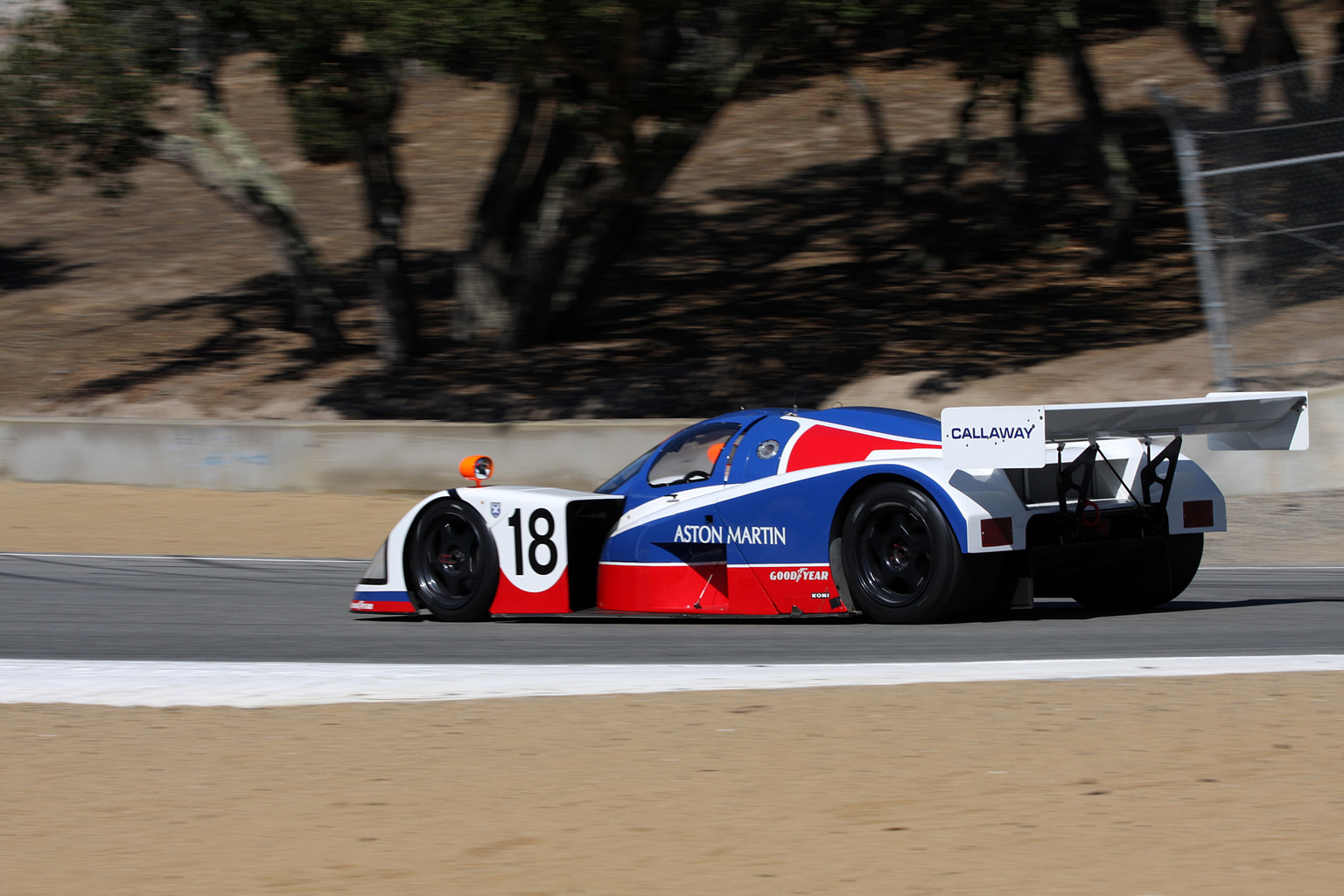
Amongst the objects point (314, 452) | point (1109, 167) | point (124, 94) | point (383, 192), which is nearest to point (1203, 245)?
point (314, 452)

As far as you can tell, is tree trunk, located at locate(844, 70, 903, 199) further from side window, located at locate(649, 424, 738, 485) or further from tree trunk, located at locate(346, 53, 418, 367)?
side window, located at locate(649, 424, 738, 485)

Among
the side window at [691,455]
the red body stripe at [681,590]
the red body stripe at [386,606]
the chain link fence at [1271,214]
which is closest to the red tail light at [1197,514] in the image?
the red body stripe at [681,590]

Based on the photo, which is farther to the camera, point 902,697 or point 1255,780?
point 902,697

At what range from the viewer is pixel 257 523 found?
49.3 feet

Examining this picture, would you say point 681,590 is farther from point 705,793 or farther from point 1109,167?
point 1109,167

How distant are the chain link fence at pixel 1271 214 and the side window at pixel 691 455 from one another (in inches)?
283

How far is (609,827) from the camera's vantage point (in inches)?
172

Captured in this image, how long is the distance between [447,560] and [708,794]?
15.0 feet

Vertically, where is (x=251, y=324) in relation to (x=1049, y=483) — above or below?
above

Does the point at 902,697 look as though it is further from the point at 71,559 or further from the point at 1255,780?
the point at 71,559

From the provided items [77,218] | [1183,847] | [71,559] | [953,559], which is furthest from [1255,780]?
[77,218]

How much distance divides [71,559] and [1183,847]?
10.8m

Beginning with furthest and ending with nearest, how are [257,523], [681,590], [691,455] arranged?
1. [257,523]
2. [691,455]
3. [681,590]

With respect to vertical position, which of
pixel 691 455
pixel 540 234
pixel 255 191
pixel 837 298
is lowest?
pixel 691 455
